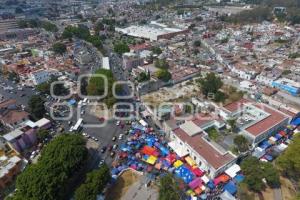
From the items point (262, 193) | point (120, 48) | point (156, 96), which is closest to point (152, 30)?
point (120, 48)

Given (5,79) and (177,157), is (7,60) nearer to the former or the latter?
(5,79)

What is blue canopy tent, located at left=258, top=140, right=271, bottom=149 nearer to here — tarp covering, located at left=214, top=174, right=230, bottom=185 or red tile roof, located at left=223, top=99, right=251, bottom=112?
red tile roof, located at left=223, top=99, right=251, bottom=112

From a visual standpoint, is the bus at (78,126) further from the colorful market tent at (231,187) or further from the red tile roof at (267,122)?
the red tile roof at (267,122)

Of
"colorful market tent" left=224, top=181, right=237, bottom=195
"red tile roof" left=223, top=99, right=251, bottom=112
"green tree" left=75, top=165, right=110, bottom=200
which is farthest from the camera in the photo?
"red tile roof" left=223, top=99, right=251, bottom=112

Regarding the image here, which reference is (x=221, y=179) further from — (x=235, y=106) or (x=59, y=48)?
(x=59, y=48)

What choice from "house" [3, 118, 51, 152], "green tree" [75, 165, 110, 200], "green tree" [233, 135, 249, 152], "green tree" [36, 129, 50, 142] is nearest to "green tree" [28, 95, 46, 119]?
"house" [3, 118, 51, 152]

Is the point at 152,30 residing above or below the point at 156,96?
above

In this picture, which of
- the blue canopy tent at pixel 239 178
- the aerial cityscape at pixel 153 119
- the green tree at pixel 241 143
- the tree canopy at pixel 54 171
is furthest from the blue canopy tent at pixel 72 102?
the blue canopy tent at pixel 239 178
